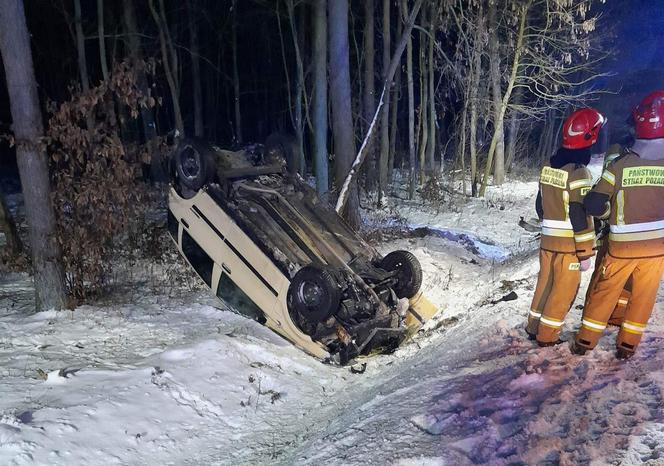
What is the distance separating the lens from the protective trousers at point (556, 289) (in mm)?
3957

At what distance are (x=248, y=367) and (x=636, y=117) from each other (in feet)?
11.9

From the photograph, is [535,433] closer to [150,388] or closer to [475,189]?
[150,388]

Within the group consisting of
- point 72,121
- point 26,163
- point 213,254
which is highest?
point 72,121

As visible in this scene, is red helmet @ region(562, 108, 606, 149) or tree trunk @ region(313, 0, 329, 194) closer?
red helmet @ region(562, 108, 606, 149)

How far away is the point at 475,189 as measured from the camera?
14891mm

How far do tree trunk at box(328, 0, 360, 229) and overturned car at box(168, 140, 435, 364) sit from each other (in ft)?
10.8

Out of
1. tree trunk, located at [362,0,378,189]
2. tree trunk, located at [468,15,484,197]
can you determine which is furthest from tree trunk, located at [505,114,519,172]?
tree trunk, located at [362,0,378,189]

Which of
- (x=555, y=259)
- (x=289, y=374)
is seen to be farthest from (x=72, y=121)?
(x=555, y=259)

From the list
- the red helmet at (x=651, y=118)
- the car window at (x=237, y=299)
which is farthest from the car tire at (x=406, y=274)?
the red helmet at (x=651, y=118)

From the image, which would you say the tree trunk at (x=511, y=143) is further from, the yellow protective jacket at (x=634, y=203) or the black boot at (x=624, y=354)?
the black boot at (x=624, y=354)

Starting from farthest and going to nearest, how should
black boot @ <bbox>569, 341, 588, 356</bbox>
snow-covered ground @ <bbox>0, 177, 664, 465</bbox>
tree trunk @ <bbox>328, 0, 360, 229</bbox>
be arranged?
tree trunk @ <bbox>328, 0, 360, 229</bbox> < black boot @ <bbox>569, 341, 588, 356</bbox> < snow-covered ground @ <bbox>0, 177, 664, 465</bbox>

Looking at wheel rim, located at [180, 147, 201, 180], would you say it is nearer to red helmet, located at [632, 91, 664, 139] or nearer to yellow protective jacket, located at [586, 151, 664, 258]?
yellow protective jacket, located at [586, 151, 664, 258]

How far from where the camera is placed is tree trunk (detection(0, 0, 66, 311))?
4.98 meters

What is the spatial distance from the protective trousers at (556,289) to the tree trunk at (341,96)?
512 centimetres
